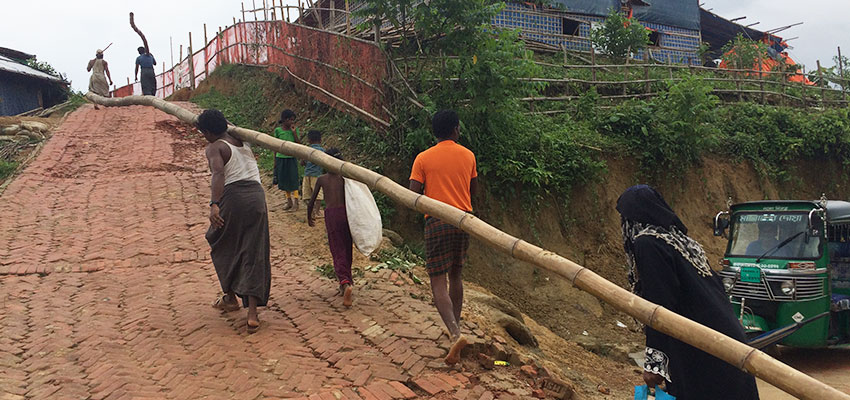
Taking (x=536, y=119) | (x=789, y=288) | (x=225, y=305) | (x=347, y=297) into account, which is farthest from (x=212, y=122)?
(x=536, y=119)

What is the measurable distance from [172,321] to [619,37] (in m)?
16.6

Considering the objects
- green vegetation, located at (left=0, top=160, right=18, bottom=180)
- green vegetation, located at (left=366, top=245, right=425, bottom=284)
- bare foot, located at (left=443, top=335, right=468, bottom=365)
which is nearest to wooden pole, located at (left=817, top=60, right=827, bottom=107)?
green vegetation, located at (left=366, top=245, right=425, bottom=284)

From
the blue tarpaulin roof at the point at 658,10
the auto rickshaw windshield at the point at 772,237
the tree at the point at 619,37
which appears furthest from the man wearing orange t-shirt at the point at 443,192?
the blue tarpaulin roof at the point at 658,10

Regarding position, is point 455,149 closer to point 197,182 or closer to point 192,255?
point 192,255

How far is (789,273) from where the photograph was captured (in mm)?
→ 7402

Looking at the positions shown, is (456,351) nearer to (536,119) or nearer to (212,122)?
(212,122)

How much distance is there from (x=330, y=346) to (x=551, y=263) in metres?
1.99

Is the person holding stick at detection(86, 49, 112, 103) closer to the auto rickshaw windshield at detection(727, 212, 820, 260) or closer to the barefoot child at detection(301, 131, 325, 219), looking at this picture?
the barefoot child at detection(301, 131, 325, 219)

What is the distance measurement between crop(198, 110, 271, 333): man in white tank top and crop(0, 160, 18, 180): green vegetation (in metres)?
7.99

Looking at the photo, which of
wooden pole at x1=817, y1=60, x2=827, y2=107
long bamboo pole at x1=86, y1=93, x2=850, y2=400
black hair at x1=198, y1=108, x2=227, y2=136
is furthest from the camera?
wooden pole at x1=817, y1=60, x2=827, y2=107

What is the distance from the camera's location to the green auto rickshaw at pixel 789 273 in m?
7.34

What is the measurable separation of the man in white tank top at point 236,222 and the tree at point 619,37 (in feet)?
52.4

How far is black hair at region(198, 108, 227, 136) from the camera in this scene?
4.96 meters

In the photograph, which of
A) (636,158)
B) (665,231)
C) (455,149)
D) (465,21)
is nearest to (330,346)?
(455,149)
